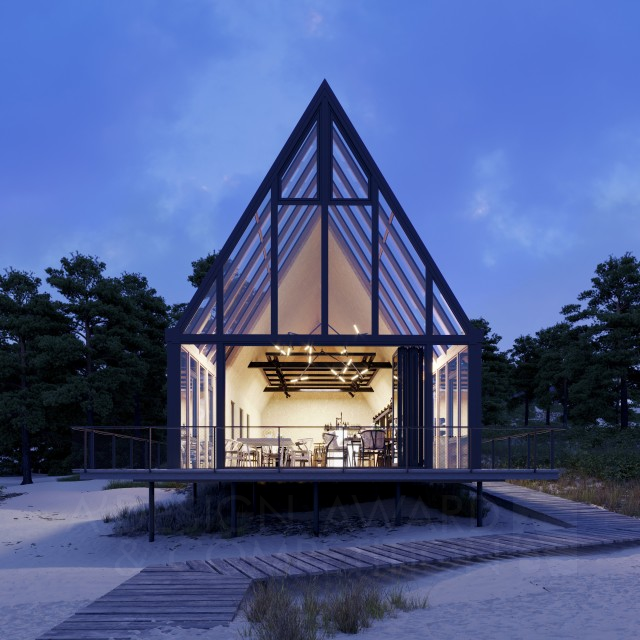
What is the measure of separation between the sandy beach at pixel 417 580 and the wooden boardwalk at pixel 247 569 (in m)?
0.24

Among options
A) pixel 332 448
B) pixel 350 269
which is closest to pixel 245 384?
pixel 332 448

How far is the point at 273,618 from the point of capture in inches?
287

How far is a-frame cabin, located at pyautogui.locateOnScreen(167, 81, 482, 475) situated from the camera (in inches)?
624

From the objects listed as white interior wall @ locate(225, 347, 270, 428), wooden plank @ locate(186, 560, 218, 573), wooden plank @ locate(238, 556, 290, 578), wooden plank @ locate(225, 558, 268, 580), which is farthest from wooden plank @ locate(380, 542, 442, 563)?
white interior wall @ locate(225, 347, 270, 428)

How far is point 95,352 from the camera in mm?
31797

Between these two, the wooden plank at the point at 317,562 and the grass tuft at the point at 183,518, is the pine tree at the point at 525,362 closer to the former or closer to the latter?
the grass tuft at the point at 183,518

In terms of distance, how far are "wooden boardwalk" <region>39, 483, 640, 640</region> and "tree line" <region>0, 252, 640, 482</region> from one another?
1844cm

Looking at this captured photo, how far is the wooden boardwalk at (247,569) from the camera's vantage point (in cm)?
769

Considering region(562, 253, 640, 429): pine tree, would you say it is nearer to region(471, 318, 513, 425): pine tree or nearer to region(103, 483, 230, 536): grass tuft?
region(471, 318, 513, 425): pine tree

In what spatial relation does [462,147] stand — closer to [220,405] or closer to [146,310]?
[146,310]

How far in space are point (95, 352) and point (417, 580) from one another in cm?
2391

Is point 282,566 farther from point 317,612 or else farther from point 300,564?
point 317,612

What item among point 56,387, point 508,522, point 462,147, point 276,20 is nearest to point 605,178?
point 462,147

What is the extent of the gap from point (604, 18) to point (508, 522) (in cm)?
8923
